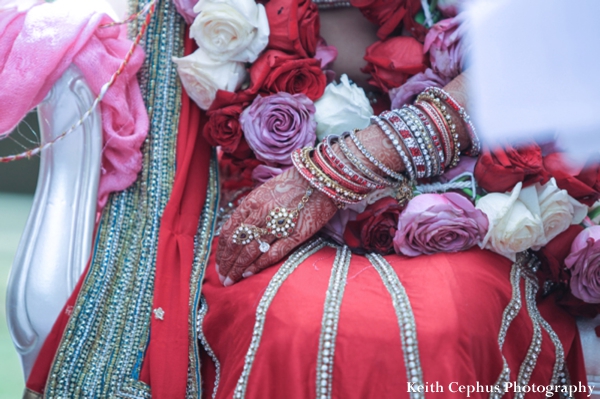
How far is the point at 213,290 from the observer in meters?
0.83

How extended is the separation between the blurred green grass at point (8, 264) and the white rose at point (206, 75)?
0.61 metres

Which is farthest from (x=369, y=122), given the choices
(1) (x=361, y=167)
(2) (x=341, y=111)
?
(1) (x=361, y=167)

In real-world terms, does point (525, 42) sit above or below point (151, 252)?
above

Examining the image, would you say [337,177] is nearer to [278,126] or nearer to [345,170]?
[345,170]

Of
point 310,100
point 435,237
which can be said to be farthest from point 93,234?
point 435,237

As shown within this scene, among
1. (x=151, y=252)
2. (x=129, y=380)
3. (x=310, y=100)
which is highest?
(x=310, y=100)

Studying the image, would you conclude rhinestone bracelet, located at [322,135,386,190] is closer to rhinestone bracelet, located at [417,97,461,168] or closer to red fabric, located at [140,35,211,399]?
rhinestone bracelet, located at [417,97,461,168]

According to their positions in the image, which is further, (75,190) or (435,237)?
(75,190)

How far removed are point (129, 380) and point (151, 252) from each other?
Answer: 0.19m

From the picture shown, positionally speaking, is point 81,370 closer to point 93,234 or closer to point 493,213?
point 93,234

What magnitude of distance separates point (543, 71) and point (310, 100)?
335 mm

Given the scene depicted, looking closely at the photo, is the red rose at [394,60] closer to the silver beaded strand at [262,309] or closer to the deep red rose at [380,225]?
the deep red rose at [380,225]

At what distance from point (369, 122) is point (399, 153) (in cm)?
13

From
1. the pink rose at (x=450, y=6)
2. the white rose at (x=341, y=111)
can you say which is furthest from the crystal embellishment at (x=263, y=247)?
the pink rose at (x=450, y=6)
